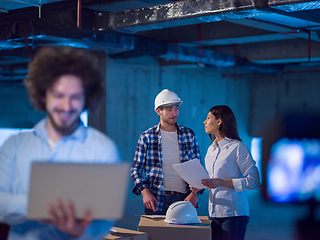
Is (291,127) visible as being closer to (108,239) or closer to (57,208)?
(108,239)

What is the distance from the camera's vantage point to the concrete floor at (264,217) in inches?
190

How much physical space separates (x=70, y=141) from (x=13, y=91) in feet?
28.0

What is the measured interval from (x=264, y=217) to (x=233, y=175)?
359 centimetres

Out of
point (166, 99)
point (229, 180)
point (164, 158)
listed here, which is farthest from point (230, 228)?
point (166, 99)

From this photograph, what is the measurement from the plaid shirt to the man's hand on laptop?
5.33 ft

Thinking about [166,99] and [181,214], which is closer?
[181,214]

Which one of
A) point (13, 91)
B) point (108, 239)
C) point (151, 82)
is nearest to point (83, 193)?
point (108, 239)

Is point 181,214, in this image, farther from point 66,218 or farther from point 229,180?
point 66,218

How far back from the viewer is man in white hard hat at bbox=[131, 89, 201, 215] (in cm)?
283

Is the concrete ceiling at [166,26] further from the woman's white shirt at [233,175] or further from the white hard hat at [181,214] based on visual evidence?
the white hard hat at [181,214]

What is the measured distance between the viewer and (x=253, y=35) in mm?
5965

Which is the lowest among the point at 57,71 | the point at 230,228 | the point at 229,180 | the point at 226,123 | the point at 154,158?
the point at 230,228

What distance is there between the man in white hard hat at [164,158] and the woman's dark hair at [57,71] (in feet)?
5.11

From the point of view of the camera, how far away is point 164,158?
289cm
